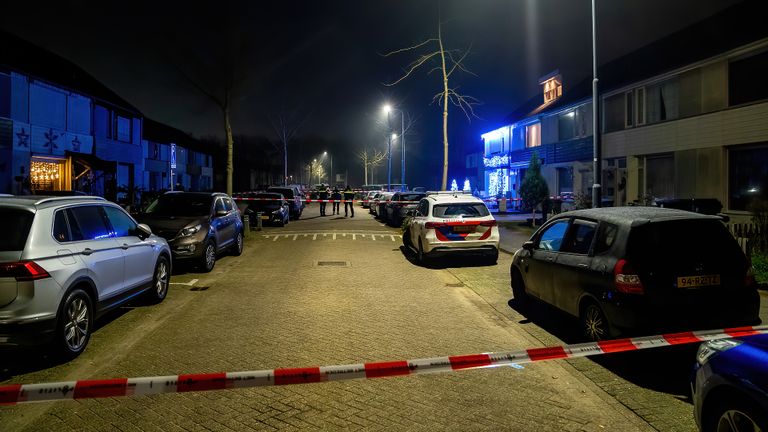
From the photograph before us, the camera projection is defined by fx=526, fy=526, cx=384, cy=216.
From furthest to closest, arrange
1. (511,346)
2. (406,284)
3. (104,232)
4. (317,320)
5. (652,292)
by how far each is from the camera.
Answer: (406,284) < (317,320) < (104,232) < (511,346) < (652,292)

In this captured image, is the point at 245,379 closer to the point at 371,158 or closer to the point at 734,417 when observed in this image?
the point at 734,417

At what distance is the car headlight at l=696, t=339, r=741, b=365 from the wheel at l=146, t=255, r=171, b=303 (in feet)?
23.9

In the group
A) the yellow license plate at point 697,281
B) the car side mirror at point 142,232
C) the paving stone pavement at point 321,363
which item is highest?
the car side mirror at point 142,232

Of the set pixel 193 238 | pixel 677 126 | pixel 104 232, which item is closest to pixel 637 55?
pixel 677 126

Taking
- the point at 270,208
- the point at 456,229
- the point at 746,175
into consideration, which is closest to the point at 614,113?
the point at 746,175

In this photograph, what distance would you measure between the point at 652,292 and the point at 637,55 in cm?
2736

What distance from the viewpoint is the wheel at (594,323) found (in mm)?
5539

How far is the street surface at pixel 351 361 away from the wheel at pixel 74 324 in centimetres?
15

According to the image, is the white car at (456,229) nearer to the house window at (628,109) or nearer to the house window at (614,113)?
the house window at (628,109)

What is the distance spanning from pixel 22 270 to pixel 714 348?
576 centimetres

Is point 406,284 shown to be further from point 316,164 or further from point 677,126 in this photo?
point 316,164

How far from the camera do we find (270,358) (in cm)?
550

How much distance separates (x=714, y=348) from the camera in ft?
11.1

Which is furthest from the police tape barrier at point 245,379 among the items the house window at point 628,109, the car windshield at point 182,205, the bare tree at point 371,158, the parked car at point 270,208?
the bare tree at point 371,158
